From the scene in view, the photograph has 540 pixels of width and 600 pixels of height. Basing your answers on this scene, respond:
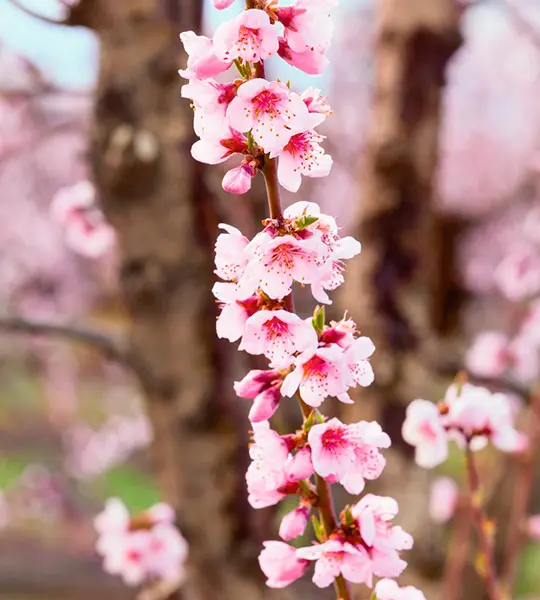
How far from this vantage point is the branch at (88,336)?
1.73 metres

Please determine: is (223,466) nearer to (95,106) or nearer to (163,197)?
(163,197)

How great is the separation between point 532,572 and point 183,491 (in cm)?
349

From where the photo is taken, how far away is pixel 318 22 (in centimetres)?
57

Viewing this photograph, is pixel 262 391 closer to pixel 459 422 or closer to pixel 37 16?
pixel 459 422

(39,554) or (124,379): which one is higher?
(124,379)

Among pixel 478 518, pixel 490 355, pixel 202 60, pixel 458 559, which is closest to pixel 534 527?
pixel 458 559

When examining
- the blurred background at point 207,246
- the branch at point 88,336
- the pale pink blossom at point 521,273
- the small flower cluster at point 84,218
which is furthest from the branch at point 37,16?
the pale pink blossom at point 521,273

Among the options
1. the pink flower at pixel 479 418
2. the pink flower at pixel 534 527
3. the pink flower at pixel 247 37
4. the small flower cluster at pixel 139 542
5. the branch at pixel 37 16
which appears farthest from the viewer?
the small flower cluster at pixel 139 542

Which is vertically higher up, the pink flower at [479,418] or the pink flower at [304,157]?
the pink flower at [304,157]

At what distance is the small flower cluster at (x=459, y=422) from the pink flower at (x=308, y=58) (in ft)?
1.59

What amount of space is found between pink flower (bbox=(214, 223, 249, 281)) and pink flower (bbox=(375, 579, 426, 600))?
0.31 meters

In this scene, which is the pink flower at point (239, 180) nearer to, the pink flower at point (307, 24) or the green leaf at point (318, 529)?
the pink flower at point (307, 24)

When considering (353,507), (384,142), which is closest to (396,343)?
(384,142)

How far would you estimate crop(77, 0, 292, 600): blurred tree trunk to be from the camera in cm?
160
